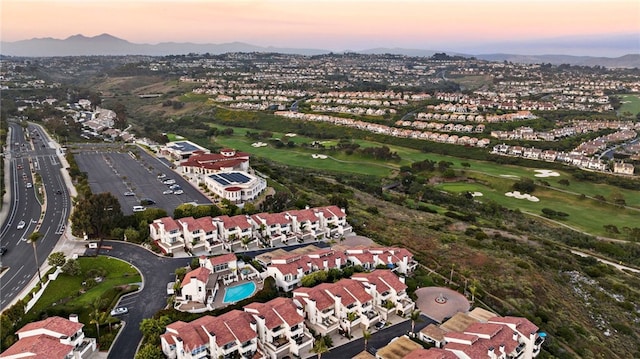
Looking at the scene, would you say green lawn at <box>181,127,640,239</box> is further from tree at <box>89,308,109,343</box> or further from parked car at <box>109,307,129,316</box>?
tree at <box>89,308,109,343</box>

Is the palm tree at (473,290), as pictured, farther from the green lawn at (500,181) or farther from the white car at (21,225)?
the white car at (21,225)

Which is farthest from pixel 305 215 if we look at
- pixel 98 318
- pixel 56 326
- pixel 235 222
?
pixel 56 326

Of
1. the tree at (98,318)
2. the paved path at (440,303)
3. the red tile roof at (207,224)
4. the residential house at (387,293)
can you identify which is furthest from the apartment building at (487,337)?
the red tile roof at (207,224)

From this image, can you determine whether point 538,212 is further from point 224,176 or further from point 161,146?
point 161,146

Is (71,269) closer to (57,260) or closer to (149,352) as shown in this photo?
(57,260)

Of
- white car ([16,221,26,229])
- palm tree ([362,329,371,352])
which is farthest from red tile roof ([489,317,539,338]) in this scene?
white car ([16,221,26,229])

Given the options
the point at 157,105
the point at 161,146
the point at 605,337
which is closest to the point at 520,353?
the point at 605,337
